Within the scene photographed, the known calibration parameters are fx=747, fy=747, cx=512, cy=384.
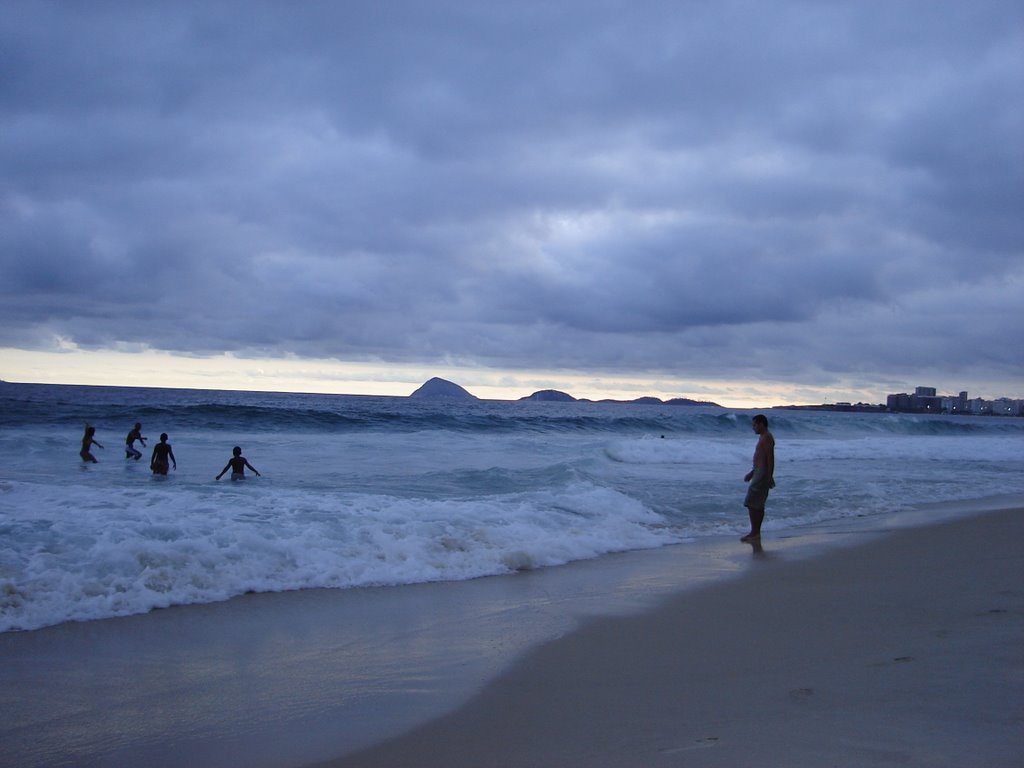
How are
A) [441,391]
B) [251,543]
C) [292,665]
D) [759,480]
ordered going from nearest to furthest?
[292,665] < [251,543] < [759,480] < [441,391]

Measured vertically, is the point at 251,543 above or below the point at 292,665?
above

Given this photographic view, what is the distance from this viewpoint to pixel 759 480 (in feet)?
38.6

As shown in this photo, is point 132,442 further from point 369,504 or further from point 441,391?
point 441,391

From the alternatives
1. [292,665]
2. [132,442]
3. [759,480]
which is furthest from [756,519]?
[132,442]

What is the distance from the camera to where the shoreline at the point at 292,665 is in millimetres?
3982

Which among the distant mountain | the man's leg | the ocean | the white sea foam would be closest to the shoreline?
the white sea foam

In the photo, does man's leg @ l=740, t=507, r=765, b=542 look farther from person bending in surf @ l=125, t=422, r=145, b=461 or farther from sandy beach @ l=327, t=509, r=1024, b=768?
person bending in surf @ l=125, t=422, r=145, b=461

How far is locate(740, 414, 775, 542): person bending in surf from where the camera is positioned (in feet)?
37.9

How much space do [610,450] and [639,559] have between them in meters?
18.7

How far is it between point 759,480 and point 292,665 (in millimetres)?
8528

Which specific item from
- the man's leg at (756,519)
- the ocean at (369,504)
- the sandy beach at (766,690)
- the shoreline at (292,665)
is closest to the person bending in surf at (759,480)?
the man's leg at (756,519)

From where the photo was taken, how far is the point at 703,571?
873cm

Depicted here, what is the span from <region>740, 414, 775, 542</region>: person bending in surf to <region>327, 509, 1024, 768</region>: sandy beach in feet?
13.8

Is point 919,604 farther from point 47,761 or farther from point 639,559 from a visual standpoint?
point 47,761
